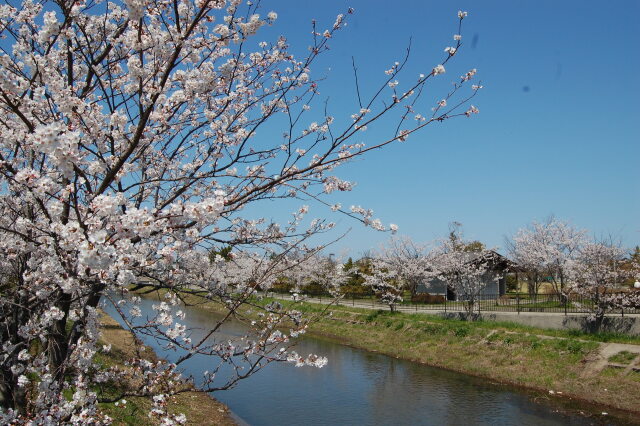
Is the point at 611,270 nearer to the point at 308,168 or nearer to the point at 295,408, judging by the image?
the point at 295,408

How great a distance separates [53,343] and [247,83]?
2.98m

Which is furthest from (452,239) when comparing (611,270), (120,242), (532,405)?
(120,242)

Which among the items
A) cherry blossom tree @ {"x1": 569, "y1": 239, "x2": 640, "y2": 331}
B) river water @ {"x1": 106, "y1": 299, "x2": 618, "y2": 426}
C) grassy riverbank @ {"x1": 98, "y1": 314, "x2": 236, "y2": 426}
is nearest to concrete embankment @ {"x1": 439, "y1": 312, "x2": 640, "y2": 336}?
cherry blossom tree @ {"x1": 569, "y1": 239, "x2": 640, "y2": 331}

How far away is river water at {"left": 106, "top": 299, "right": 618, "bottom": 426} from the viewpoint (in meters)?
12.4

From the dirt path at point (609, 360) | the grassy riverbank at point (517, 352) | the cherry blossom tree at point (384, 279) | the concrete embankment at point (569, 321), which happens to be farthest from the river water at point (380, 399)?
the cherry blossom tree at point (384, 279)

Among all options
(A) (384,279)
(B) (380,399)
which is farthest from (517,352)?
(A) (384,279)

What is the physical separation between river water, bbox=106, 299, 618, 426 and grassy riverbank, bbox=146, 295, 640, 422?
0.83m

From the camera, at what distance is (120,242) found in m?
2.56

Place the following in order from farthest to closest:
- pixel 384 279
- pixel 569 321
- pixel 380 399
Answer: pixel 384 279 → pixel 569 321 → pixel 380 399

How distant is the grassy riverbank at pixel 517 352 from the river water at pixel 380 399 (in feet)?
2.73

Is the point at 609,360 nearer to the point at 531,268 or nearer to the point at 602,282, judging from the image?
the point at 602,282

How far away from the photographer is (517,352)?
17328 mm

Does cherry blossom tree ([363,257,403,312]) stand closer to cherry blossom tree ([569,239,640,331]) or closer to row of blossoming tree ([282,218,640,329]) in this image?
row of blossoming tree ([282,218,640,329])

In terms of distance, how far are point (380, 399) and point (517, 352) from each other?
6.37m
